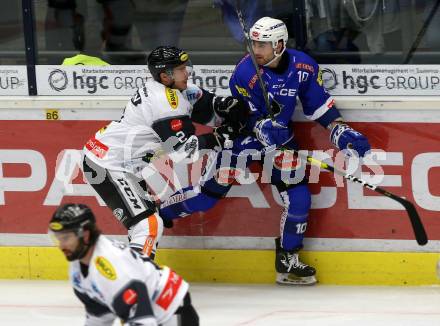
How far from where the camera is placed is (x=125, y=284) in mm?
4129

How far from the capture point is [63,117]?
6.40 metres

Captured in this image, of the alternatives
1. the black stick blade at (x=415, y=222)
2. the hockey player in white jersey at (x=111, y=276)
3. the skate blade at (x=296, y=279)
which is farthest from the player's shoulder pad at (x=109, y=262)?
the skate blade at (x=296, y=279)

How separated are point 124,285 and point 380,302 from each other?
211 cm

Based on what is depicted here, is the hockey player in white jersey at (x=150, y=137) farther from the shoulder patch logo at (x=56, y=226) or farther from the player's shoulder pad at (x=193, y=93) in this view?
the shoulder patch logo at (x=56, y=226)

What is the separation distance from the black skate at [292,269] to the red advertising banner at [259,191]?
17 cm

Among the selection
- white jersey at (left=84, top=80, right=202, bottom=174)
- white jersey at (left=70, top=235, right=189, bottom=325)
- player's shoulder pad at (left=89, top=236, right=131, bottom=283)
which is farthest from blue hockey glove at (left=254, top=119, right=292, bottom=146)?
player's shoulder pad at (left=89, top=236, right=131, bottom=283)

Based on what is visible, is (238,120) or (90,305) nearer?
(90,305)

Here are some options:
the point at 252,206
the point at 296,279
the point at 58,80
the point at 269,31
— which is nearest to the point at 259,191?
the point at 252,206

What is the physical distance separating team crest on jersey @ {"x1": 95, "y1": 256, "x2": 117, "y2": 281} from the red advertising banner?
222 centimetres

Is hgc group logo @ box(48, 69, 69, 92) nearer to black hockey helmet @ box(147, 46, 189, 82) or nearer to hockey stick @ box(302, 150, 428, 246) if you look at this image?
black hockey helmet @ box(147, 46, 189, 82)

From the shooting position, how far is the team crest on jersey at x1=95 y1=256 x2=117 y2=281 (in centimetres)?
414

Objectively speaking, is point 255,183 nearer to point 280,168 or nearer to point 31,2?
point 280,168

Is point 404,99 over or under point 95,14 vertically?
under

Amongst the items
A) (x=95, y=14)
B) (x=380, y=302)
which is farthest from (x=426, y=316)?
(x=95, y=14)
